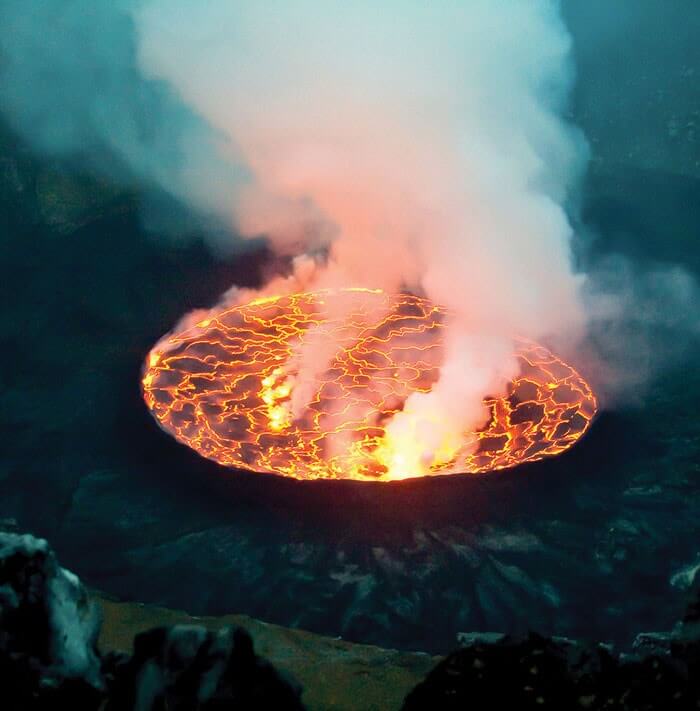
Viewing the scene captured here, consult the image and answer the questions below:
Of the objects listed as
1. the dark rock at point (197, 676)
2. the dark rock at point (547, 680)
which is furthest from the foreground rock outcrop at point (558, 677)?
the dark rock at point (197, 676)

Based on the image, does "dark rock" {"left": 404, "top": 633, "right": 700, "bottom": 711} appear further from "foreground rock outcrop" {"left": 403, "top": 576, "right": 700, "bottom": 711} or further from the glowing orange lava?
the glowing orange lava

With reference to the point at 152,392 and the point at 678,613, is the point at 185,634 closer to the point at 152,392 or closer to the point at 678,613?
the point at 678,613

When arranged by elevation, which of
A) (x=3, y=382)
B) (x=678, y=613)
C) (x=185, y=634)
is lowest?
(x=3, y=382)

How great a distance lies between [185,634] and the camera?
8.88 feet

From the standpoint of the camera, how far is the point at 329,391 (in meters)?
6.64

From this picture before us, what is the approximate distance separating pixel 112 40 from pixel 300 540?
344 inches

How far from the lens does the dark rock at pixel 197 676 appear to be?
2607 millimetres

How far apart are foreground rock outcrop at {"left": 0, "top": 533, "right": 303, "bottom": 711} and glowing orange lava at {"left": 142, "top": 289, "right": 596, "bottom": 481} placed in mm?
2738

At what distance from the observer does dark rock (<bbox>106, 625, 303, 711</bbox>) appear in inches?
103

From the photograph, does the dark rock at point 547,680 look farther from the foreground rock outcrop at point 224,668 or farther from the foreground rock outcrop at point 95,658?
the foreground rock outcrop at point 95,658

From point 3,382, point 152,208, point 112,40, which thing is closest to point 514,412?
point 3,382

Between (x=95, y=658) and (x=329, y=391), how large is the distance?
4.02m

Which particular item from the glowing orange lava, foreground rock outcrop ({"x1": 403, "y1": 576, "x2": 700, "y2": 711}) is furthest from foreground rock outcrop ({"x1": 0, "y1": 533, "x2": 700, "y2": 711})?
the glowing orange lava

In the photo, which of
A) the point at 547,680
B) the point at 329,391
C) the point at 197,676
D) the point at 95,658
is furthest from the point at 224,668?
the point at 329,391
